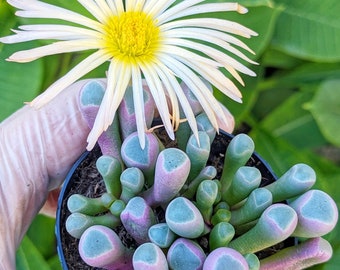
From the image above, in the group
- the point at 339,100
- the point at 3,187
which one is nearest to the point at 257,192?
the point at 3,187

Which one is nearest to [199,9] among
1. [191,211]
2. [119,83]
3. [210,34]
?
[210,34]

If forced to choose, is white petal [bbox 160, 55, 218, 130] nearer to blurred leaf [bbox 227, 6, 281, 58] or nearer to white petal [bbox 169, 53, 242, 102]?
white petal [bbox 169, 53, 242, 102]

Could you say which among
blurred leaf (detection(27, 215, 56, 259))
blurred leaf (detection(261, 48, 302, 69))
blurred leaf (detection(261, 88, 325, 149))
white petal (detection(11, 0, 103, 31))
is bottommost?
blurred leaf (detection(27, 215, 56, 259))

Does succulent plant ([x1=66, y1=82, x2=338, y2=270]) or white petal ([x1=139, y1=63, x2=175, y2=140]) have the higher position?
white petal ([x1=139, y1=63, x2=175, y2=140])

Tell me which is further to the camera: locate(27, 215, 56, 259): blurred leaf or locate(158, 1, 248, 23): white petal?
locate(27, 215, 56, 259): blurred leaf

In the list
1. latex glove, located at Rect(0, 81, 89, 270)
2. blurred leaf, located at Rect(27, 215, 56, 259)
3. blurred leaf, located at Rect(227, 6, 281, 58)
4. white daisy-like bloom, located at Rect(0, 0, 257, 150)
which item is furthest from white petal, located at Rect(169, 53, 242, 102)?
blurred leaf, located at Rect(27, 215, 56, 259)

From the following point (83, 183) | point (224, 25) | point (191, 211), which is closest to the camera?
point (191, 211)

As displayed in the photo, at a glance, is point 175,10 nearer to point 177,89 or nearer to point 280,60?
point 177,89
